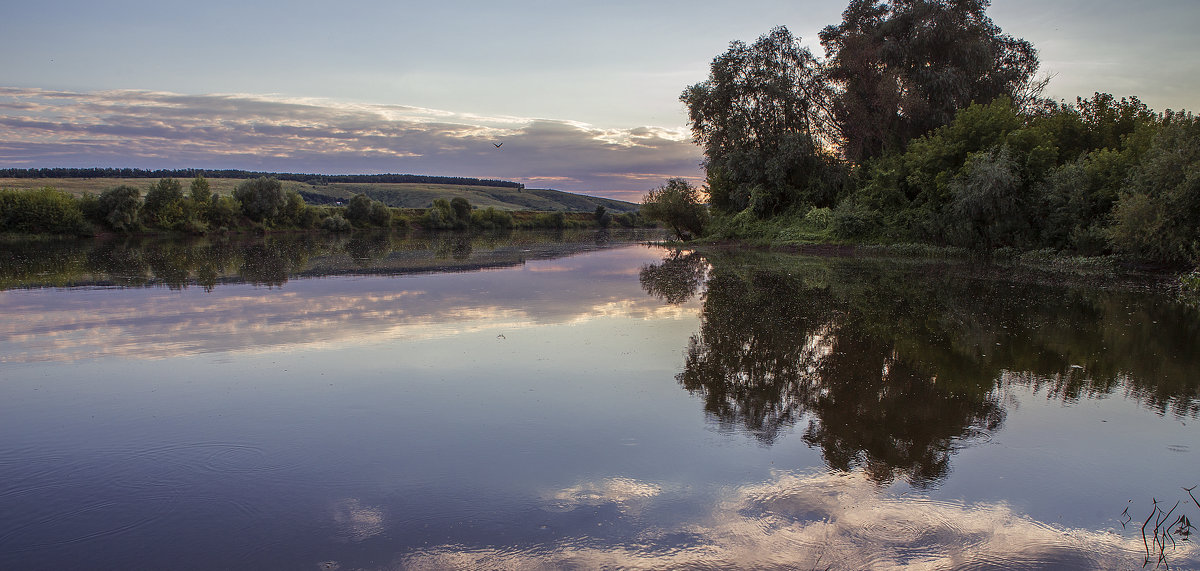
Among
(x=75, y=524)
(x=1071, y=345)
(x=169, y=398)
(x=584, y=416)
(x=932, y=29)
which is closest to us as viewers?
(x=75, y=524)

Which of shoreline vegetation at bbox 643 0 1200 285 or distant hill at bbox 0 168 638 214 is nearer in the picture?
shoreline vegetation at bbox 643 0 1200 285

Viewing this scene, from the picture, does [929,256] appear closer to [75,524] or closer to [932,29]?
[932,29]

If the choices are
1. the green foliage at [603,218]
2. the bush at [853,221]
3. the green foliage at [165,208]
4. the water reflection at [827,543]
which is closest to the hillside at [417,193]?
the green foliage at [603,218]

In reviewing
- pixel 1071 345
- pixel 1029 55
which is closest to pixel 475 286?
pixel 1071 345

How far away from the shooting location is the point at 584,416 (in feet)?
21.7

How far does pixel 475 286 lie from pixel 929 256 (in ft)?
62.6

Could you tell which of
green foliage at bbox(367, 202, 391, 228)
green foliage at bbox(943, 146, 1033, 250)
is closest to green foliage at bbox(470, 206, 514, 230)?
green foliage at bbox(367, 202, 391, 228)

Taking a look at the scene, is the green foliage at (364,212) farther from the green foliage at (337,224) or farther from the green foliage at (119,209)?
the green foliage at (119,209)

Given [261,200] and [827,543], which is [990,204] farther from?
[261,200]

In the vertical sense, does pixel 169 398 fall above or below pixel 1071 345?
below

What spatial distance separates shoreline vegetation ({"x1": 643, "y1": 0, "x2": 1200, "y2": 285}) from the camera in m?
20.0

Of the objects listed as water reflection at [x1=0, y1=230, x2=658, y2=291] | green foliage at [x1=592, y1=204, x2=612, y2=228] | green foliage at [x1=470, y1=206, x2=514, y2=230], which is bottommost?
water reflection at [x1=0, y1=230, x2=658, y2=291]

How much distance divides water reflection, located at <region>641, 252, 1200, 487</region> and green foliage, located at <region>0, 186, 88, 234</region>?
5129cm

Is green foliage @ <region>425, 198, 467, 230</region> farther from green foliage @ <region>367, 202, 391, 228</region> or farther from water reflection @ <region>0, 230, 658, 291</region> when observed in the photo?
water reflection @ <region>0, 230, 658, 291</region>
